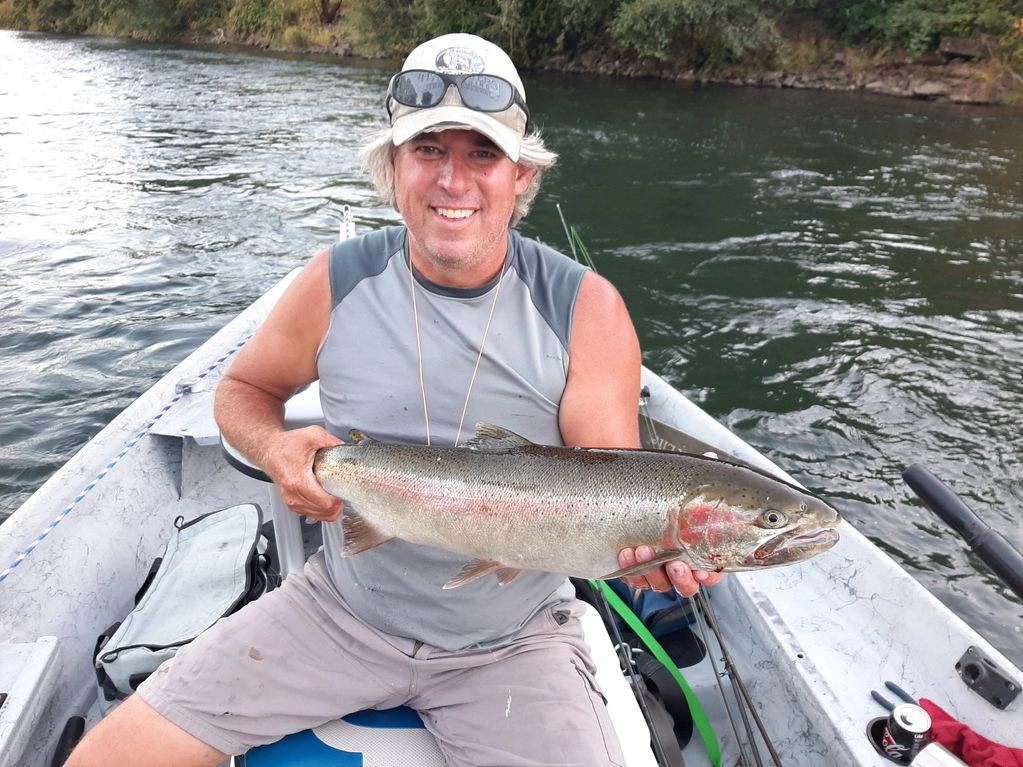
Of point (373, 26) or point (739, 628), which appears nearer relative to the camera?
point (739, 628)

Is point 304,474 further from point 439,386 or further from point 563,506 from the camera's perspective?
point 563,506

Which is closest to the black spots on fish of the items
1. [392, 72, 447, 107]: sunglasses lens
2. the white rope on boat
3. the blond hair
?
the blond hair

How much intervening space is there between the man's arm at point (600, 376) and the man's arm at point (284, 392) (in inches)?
34.2

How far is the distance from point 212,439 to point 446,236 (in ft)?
8.14

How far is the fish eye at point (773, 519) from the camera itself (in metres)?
2.14

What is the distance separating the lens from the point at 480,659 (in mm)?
2549

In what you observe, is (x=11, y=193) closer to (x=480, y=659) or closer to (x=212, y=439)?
(x=212, y=439)

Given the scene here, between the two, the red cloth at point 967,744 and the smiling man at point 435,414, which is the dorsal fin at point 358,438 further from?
the red cloth at point 967,744

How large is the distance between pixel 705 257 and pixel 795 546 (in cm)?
1040

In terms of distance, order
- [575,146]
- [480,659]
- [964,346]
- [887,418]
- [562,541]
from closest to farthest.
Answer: [562,541] < [480,659] < [887,418] < [964,346] < [575,146]

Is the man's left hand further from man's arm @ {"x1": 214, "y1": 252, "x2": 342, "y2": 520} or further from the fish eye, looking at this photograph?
man's arm @ {"x1": 214, "y1": 252, "x2": 342, "y2": 520}

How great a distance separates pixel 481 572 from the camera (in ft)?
7.77

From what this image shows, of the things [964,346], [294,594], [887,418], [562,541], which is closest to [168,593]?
[294,594]

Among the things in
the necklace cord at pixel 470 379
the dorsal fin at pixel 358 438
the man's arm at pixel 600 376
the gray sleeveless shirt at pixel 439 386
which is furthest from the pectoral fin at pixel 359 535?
the man's arm at pixel 600 376
